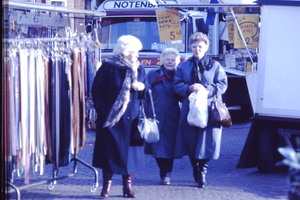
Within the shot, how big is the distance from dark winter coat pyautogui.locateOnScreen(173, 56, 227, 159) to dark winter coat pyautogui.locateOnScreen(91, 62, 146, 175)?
0.90 metres

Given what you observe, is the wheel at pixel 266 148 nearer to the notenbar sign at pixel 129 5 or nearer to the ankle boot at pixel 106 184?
the ankle boot at pixel 106 184

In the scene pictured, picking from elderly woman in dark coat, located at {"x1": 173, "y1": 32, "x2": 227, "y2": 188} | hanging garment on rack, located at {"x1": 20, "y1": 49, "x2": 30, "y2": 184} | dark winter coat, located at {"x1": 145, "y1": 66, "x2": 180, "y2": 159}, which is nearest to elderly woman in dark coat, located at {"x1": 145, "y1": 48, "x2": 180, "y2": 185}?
dark winter coat, located at {"x1": 145, "y1": 66, "x2": 180, "y2": 159}

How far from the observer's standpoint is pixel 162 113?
7016 mm

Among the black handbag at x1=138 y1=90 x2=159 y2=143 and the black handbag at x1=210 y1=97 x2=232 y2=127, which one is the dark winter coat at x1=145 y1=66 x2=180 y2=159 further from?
the black handbag at x1=138 y1=90 x2=159 y2=143

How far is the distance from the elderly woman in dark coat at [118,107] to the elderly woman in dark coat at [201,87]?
2.65ft

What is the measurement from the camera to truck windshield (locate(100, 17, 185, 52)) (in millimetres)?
12141

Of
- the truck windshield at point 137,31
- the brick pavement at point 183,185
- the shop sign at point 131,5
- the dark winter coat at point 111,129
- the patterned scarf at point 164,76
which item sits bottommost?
the brick pavement at point 183,185

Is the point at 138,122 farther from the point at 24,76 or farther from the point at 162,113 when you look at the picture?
the point at 24,76

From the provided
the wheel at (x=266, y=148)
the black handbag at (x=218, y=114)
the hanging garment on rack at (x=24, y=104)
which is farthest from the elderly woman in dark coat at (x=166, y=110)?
the hanging garment on rack at (x=24, y=104)

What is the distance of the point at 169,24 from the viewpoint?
9414 mm

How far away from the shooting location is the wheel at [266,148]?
7.47m

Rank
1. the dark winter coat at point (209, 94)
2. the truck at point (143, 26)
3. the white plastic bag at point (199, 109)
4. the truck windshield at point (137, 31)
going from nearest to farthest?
the white plastic bag at point (199, 109)
the dark winter coat at point (209, 94)
the truck at point (143, 26)
the truck windshield at point (137, 31)

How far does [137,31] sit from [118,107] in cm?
642

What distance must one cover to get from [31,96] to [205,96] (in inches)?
80.2
